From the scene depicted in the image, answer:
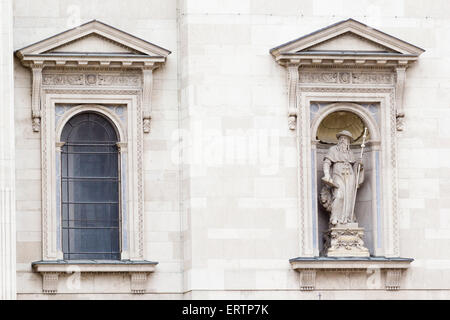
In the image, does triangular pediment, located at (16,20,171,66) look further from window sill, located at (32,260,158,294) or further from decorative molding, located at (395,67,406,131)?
decorative molding, located at (395,67,406,131)

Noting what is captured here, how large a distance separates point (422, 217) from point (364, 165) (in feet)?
4.63

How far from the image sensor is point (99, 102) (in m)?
39.3

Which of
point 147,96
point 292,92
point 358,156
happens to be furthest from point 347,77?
point 147,96

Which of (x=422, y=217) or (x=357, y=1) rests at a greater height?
(x=357, y=1)

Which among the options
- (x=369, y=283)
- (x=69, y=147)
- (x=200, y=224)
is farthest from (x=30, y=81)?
(x=369, y=283)

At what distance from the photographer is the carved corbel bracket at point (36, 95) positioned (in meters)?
39.0

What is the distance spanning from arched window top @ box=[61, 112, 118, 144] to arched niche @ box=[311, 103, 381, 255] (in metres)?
3.63

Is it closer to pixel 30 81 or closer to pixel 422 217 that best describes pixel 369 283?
pixel 422 217

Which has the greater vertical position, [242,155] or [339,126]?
[339,126]

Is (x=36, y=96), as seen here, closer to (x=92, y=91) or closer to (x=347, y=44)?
(x=92, y=91)

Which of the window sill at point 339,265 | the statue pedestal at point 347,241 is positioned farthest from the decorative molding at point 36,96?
the statue pedestal at point 347,241

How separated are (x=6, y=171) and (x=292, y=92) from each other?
570 centimetres
